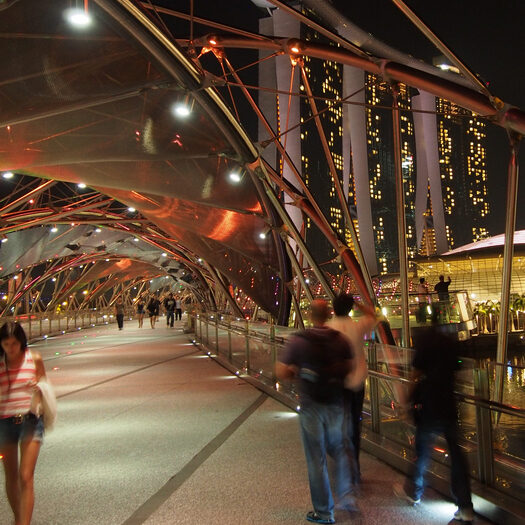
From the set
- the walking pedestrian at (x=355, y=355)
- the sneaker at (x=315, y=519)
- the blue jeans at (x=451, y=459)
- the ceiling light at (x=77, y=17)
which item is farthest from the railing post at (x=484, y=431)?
the ceiling light at (x=77, y=17)

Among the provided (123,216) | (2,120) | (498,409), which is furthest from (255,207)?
(123,216)

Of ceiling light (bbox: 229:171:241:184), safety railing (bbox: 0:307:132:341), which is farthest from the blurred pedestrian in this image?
safety railing (bbox: 0:307:132:341)

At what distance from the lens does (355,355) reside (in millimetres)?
4809

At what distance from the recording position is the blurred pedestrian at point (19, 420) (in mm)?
3996

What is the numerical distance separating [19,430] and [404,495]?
2.99 metres

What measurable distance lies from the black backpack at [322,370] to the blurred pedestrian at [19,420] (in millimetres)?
Answer: 1866

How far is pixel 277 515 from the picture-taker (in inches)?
177

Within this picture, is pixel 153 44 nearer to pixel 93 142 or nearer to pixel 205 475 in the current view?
pixel 93 142

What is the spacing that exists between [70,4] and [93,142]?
4.65 meters

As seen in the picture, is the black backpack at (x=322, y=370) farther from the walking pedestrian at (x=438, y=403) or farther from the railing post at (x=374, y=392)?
the railing post at (x=374, y=392)

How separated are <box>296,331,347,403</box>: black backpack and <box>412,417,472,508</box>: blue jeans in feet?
2.41

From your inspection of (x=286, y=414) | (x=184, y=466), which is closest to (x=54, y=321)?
(x=286, y=414)

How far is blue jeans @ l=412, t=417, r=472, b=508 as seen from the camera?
4.18 meters

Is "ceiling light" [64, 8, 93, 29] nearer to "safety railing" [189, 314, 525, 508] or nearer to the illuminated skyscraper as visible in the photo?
the illuminated skyscraper
